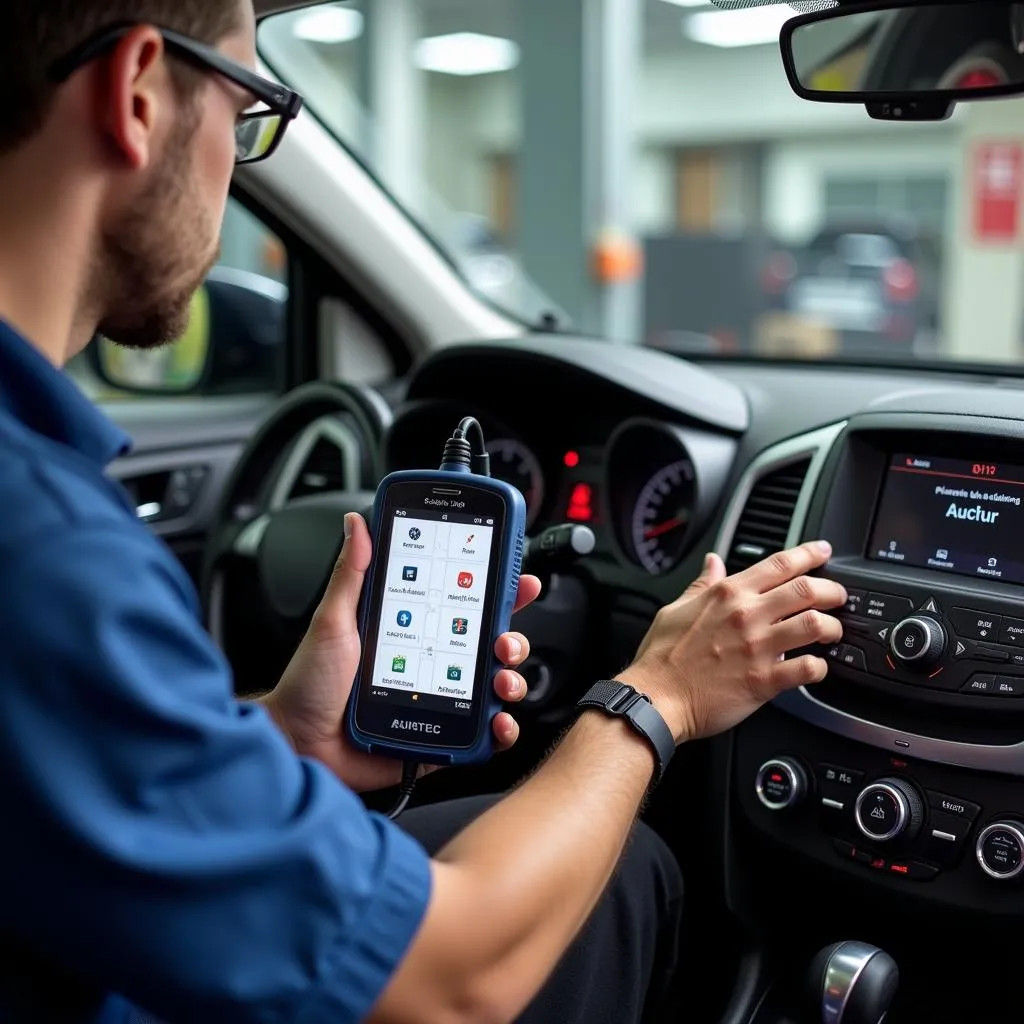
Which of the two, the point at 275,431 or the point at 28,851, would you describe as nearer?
the point at 28,851

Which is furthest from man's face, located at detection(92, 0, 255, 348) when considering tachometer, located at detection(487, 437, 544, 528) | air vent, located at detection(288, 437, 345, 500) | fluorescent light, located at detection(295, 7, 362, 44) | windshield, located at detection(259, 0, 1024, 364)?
fluorescent light, located at detection(295, 7, 362, 44)

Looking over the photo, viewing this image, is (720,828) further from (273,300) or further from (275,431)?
(273,300)

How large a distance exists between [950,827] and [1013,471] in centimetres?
43

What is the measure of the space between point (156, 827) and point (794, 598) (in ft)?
2.48

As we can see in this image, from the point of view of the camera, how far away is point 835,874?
1750mm

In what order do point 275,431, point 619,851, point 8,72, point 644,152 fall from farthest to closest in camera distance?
point 644,152, point 275,431, point 619,851, point 8,72

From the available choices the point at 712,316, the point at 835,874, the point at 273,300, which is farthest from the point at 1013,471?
the point at 712,316

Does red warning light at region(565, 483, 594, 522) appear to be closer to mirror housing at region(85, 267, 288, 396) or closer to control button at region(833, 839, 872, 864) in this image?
control button at region(833, 839, 872, 864)

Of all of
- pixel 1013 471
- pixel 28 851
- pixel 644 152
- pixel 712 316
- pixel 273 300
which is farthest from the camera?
pixel 644 152

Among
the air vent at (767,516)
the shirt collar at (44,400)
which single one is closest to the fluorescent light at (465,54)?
the air vent at (767,516)

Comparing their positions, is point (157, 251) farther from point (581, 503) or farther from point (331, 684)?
point (581, 503)

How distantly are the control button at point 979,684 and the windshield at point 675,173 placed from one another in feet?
2.22

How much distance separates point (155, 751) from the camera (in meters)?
0.90

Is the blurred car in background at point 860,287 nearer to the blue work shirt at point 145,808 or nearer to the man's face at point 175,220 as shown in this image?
the man's face at point 175,220
